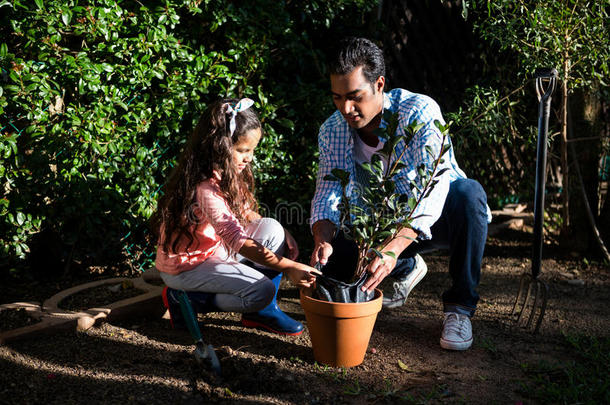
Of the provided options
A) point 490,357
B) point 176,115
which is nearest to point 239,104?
point 176,115

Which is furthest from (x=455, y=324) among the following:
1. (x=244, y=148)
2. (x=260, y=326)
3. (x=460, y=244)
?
(x=244, y=148)

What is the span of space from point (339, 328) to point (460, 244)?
0.76m

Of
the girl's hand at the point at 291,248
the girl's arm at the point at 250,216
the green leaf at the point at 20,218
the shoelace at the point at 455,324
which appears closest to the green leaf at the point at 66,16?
the green leaf at the point at 20,218

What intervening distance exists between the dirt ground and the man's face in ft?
3.43

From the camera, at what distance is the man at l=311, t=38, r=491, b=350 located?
7.09 feet

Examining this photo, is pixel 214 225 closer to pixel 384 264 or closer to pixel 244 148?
pixel 244 148

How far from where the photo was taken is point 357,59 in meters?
2.17

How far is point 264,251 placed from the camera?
7.00ft

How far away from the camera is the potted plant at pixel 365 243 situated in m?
1.94

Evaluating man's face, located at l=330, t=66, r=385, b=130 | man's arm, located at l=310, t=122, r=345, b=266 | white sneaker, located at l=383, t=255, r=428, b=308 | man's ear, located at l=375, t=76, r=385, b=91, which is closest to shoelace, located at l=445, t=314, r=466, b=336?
white sneaker, located at l=383, t=255, r=428, b=308

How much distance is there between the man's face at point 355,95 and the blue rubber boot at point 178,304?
1046 mm

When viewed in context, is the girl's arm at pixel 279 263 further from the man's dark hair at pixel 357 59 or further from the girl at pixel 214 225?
the man's dark hair at pixel 357 59

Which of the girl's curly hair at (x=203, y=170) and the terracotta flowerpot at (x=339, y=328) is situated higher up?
the girl's curly hair at (x=203, y=170)

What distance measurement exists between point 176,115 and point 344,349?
1716 millimetres
